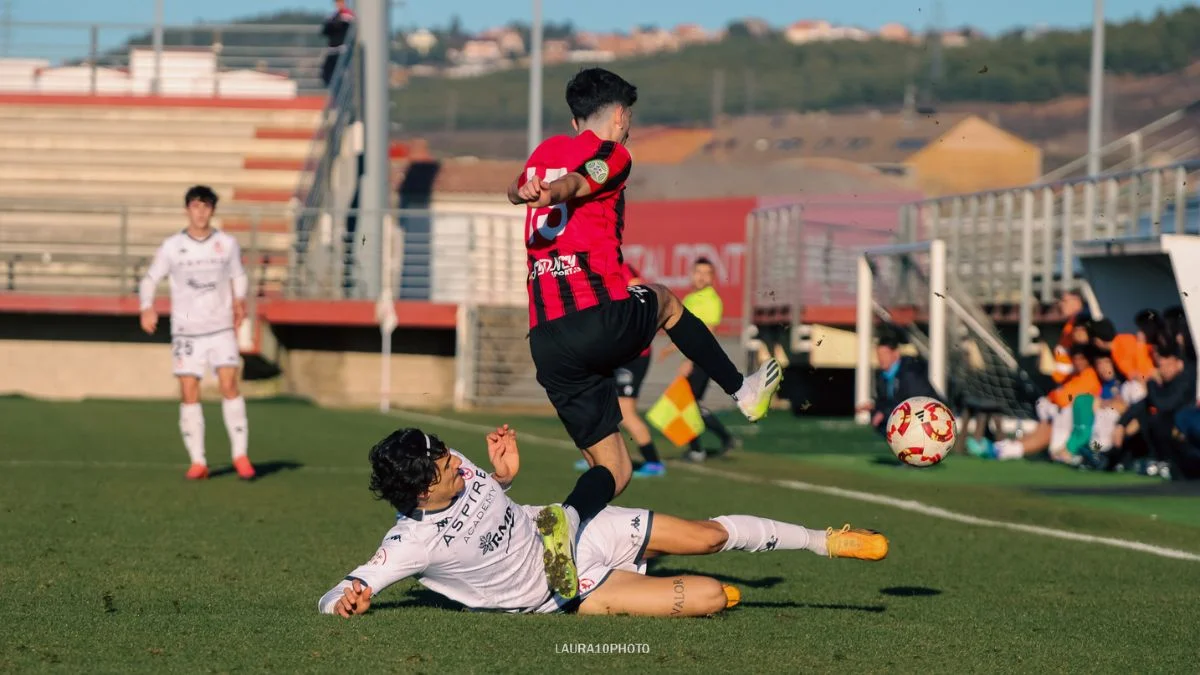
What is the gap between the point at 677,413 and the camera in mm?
14211

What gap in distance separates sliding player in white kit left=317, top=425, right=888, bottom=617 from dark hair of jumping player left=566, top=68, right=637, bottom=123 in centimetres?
128

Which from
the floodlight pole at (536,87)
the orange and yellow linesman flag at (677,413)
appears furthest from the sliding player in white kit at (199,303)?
the floodlight pole at (536,87)

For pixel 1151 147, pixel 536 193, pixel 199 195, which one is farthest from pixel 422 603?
pixel 1151 147

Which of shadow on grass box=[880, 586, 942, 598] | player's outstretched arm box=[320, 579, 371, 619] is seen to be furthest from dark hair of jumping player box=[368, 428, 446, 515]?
shadow on grass box=[880, 586, 942, 598]

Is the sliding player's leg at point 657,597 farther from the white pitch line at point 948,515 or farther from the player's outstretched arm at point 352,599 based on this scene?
the white pitch line at point 948,515

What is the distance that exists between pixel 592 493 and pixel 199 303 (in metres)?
5.89

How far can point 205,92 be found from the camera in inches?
1318

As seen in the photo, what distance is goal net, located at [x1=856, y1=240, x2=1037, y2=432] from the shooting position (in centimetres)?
1892

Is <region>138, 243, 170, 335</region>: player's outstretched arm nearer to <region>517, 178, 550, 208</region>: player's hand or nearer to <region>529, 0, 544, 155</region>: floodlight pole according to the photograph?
<region>517, 178, 550, 208</region>: player's hand

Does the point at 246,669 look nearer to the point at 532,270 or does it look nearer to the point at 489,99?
the point at 532,270

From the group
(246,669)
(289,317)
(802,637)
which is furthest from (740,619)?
(289,317)

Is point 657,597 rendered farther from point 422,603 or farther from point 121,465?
point 121,465

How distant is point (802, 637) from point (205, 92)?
95.6 ft

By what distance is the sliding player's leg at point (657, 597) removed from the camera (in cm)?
652
